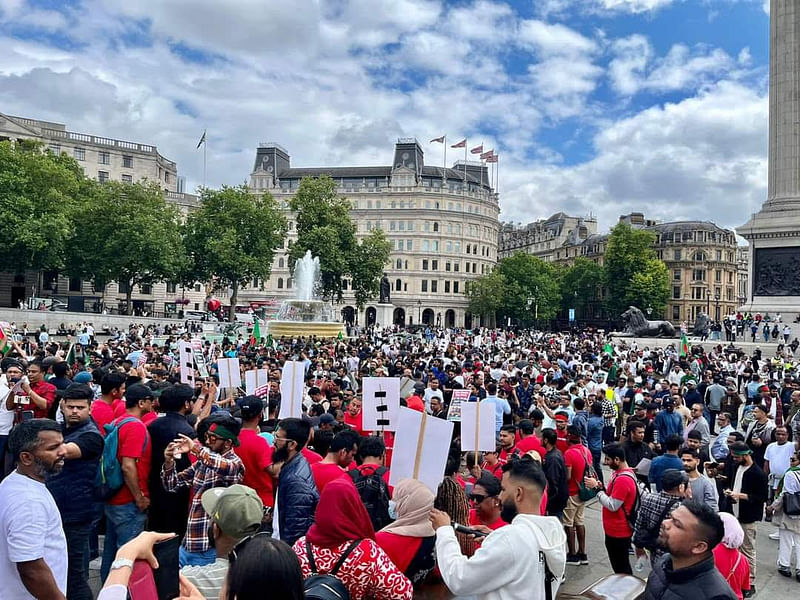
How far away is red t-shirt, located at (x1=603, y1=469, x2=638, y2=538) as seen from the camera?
6773 millimetres

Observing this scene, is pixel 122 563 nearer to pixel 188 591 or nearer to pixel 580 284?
pixel 188 591

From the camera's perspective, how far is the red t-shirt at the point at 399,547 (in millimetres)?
4551

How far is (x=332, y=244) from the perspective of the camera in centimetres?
6247

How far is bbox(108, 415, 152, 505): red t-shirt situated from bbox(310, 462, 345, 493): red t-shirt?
151 cm

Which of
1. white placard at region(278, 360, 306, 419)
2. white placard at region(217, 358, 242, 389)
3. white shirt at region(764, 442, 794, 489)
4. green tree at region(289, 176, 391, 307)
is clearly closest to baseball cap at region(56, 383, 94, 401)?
white placard at region(278, 360, 306, 419)

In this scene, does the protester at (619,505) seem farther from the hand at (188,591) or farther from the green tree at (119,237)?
the green tree at (119,237)

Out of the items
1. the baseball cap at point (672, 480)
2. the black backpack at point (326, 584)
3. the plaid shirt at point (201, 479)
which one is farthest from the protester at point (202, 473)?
the baseball cap at point (672, 480)

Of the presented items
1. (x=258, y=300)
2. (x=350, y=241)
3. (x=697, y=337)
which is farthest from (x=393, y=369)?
(x=258, y=300)

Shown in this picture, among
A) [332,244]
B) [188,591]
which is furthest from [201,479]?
[332,244]

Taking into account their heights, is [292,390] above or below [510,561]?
above

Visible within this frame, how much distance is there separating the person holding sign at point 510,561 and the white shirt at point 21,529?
239 cm

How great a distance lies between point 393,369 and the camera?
18.4 metres

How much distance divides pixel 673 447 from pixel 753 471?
1.30m

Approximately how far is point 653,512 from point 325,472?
3.05 meters
